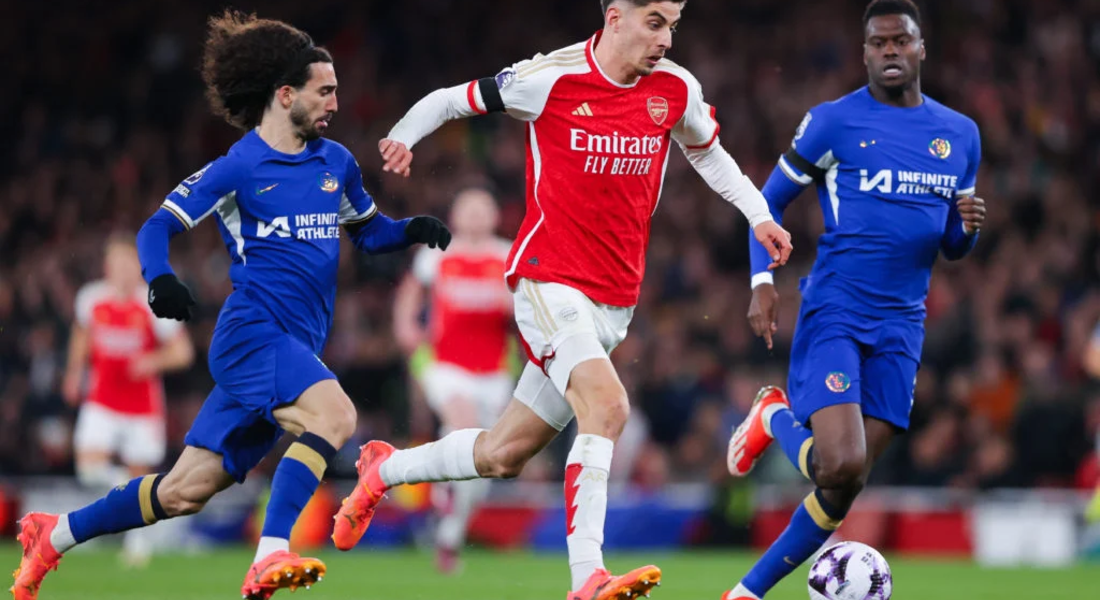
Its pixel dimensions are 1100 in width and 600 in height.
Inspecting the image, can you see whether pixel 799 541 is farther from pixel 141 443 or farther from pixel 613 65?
pixel 141 443

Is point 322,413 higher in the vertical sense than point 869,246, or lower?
lower

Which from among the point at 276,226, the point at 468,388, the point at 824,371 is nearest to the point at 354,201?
the point at 276,226

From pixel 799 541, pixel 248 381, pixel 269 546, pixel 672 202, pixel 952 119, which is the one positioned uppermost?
pixel 672 202

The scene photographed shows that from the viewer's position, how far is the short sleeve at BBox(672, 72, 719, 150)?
6.63 m

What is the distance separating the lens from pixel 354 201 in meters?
7.07

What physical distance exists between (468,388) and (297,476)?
17.7 feet

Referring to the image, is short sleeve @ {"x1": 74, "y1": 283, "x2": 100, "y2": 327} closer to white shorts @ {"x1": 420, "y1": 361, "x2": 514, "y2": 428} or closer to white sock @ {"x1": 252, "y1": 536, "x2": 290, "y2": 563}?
white shorts @ {"x1": 420, "y1": 361, "x2": 514, "y2": 428}

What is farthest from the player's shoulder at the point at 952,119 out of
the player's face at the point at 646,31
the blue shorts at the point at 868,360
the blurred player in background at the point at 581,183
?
the player's face at the point at 646,31

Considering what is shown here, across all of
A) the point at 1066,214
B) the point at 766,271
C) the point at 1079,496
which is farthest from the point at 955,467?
the point at 766,271

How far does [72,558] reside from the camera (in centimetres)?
1241

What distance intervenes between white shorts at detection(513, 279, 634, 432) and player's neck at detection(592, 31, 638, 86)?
892 millimetres

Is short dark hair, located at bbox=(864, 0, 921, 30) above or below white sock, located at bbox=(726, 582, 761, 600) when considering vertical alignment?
above

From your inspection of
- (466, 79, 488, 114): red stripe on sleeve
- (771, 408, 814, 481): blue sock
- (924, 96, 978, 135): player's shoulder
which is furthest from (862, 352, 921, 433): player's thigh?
(466, 79, 488, 114): red stripe on sleeve

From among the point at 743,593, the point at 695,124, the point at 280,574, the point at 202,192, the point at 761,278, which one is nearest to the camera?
the point at 280,574
